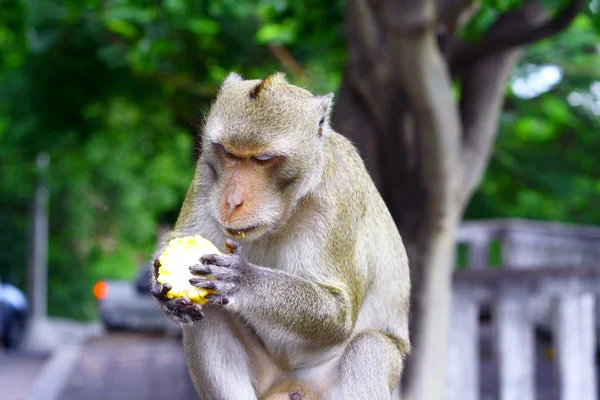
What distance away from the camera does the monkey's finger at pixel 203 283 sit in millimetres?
2916

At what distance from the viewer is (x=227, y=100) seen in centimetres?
312

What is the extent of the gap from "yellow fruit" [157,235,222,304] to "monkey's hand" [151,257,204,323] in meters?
0.02

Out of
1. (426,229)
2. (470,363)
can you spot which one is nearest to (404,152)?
(426,229)

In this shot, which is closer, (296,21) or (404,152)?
(404,152)

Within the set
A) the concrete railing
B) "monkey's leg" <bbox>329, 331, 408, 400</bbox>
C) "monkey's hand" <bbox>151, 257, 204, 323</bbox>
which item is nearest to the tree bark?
the concrete railing

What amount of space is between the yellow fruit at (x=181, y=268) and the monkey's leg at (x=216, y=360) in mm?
386

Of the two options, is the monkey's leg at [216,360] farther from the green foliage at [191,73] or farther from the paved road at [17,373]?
the paved road at [17,373]

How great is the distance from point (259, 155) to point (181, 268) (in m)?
0.46

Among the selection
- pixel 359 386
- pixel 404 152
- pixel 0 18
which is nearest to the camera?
pixel 359 386

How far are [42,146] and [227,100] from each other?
23.0 feet

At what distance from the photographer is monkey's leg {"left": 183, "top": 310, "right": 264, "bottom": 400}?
132 inches

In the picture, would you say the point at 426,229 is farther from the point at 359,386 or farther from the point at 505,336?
the point at 359,386

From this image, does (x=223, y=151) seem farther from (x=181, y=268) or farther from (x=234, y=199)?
(x=181, y=268)

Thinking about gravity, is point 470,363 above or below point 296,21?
below
